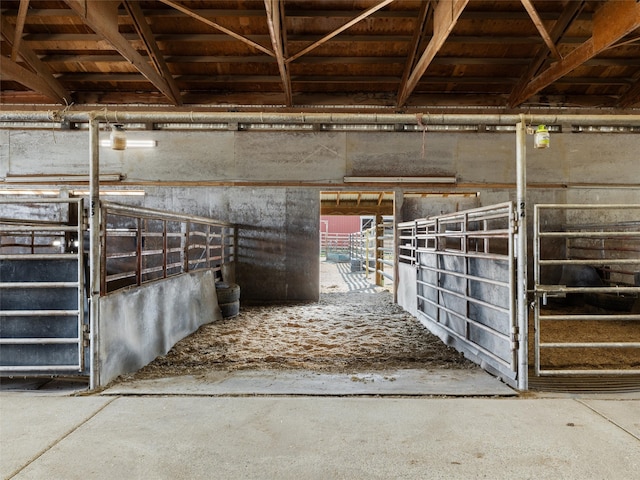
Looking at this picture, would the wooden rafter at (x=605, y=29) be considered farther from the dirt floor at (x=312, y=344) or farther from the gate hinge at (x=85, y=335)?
the gate hinge at (x=85, y=335)

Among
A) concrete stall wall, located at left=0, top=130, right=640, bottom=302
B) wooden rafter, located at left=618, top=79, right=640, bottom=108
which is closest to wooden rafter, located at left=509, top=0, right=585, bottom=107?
concrete stall wall, located at left=0, top=130, right=640, bottom=302

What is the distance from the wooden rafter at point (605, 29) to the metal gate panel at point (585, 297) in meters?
2.15

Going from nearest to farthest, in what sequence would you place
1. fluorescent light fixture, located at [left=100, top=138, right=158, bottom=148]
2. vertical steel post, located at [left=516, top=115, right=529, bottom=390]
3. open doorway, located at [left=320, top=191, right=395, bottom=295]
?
vertical steel post, located at [left=516, top=115, right=529, bottom=390] < fluorescent light fixture, located at [left=100, top=138, right=158, bottom=148] < open doorway, located at [left=320, top=191, right=395, bottom=295]

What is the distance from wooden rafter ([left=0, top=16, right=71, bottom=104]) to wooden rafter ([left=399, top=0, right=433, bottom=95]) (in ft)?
19.2

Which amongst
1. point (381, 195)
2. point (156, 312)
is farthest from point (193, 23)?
point (381, 195)

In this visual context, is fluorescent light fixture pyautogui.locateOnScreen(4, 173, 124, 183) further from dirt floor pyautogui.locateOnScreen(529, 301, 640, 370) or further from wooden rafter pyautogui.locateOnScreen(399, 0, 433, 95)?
dirt floor pyautogui.locateOnScreen(529, 301, 640, 370)

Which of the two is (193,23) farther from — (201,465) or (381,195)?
(381,195)

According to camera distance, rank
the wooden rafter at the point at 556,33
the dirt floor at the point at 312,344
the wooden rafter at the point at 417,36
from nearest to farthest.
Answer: the dirt floor at the point at 312,344 < the wooden rafter at the point at 556,33 < the wooden rafter at the point at 417,36

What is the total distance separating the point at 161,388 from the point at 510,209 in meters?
2.93

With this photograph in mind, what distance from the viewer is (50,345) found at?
2.94 metres

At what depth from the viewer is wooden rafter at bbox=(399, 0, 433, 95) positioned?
5.30 meters

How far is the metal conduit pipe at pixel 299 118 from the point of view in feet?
9.45

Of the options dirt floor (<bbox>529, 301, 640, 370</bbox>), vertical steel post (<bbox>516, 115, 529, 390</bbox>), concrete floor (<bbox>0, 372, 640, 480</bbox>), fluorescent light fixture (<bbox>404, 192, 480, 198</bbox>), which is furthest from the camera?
fluorescent light fixture (<bbox>404, 192, 480, 198</bbox>)

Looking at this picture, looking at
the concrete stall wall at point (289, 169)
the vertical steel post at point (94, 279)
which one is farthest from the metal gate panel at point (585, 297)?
the vertical steel post at point (94, 279)
